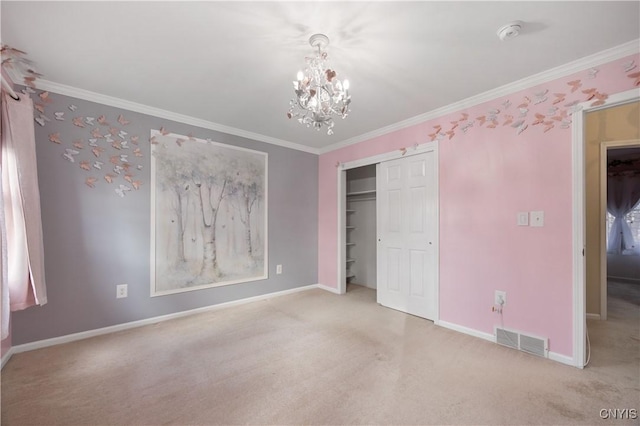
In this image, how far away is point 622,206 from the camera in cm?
542

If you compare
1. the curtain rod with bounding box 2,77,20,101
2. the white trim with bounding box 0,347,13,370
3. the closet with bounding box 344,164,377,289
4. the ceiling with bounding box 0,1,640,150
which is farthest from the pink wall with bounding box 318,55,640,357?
the white trim with bounding box 0,347,13,370

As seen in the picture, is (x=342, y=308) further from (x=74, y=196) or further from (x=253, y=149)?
(x=74, y=196)

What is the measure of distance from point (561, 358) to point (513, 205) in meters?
1.32

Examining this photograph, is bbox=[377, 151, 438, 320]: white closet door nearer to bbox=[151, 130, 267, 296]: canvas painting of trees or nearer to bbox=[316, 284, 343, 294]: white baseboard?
bbox=[316, 284, 343, 294]: white baseboard

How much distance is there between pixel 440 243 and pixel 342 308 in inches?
59.0

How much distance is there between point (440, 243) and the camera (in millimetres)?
2957

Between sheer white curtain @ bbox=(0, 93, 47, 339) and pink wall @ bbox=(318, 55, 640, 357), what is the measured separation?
371 cm

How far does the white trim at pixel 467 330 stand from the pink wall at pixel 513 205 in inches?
1.7

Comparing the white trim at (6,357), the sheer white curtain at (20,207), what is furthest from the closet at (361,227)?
the white trim at (6,357)

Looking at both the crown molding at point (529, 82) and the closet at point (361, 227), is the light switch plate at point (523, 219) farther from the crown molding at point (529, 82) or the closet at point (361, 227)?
the closet at point (361, 227)

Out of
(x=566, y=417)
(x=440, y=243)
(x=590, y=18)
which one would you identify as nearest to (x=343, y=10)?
(x=590, y=18)

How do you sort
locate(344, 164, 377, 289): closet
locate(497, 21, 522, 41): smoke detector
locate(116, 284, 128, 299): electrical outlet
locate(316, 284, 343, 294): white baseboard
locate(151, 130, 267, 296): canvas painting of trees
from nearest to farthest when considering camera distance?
locate(497, 21, 522, 41): smoke detector, locate(116, 284, 128, 299): electrical outlet, locate(151, 130, 267, 296): canvas painting of trees, locate(316, 284, 343, 294): white baseboard, locate(344, 164, 377, 289): closet

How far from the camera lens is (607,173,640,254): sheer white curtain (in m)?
5.25

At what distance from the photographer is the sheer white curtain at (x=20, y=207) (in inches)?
73.7
